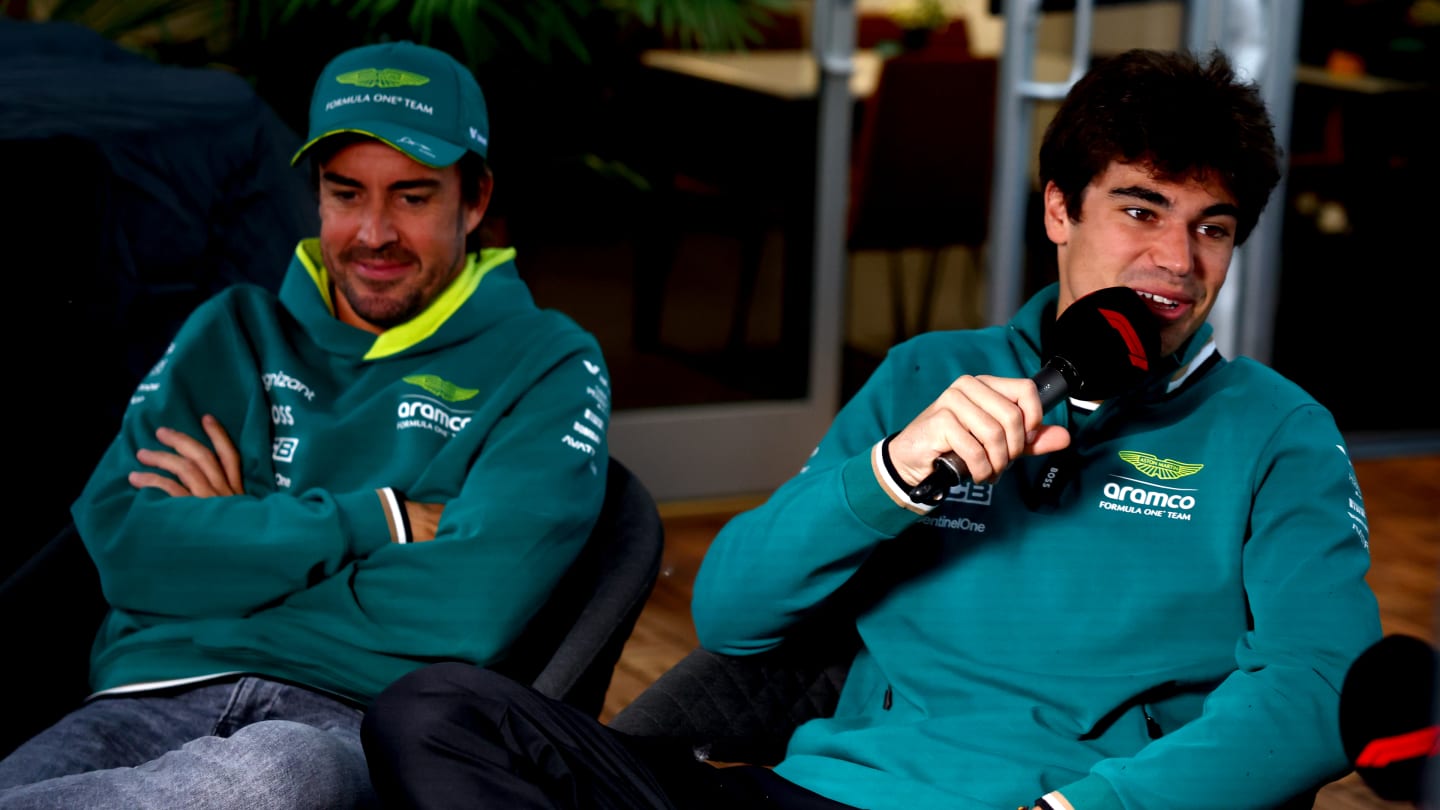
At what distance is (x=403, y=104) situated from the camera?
6.28 feet

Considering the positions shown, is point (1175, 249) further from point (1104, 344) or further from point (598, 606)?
point (598, 606)

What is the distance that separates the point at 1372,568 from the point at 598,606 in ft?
9.00

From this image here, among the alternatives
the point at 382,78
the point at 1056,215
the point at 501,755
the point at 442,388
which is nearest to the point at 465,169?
the point at 382,78

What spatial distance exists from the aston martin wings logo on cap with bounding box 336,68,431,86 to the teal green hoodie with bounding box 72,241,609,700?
269 mm

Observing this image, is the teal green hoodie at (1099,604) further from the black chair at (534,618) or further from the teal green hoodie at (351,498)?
the teal green hoodie at (351,498)

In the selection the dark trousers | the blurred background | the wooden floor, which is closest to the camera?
the dark trousers

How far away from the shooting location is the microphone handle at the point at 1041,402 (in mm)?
1391

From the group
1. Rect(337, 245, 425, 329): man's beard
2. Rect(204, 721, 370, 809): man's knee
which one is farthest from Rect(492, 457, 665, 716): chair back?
Rect(337, 245, 425, 329): man's beard

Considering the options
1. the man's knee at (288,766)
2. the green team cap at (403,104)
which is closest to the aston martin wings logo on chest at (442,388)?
the green team cap at (403,104)

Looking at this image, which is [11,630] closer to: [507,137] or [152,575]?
[152,575]

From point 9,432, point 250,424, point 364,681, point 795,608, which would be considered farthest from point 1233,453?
point 9,432

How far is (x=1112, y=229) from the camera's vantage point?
5.21ft

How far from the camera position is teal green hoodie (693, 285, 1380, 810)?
1370mm

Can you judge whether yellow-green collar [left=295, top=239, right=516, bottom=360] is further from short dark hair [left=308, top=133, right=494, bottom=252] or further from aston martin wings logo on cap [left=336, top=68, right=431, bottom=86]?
aston martin wings logo on cap [left=336, top=68, right=431, bottom=86]
